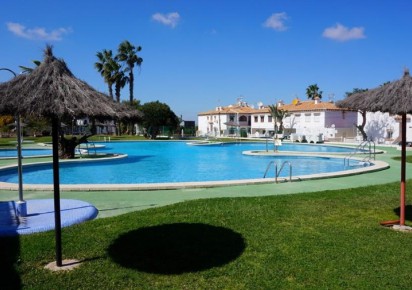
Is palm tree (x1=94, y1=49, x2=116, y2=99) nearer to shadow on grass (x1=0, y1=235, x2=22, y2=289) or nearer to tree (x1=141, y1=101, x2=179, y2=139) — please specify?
tree (x1=141, y1=101, x2=179, y2=139)

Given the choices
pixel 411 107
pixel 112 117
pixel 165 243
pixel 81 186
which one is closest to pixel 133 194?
pixel 81 186

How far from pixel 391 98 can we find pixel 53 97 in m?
5.39

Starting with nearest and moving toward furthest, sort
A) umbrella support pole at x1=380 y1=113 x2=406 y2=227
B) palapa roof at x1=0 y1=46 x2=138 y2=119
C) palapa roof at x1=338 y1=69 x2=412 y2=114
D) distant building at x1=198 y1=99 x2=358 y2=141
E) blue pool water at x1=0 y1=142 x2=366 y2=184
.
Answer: palapa roof at x1=0 y1=46 x2=138 y2=119
palapa roof at x1=338 y1=69 x2=412 y2=114
umbrella support pole at x1=380 y1=113 x2=406 y2=227
blue pool water at x1=0 y1=142 x2=366 y2=184
distant building at x1=198 y1=99 x2=358 y2=141

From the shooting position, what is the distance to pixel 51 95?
15.7 feet

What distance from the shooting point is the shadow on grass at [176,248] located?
512 centimetres

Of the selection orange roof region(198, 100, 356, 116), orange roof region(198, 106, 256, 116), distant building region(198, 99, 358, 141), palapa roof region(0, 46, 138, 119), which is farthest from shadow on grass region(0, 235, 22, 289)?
orange roof region(198, 106, 256, 116)

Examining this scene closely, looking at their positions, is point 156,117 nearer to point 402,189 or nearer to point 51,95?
point 402,189

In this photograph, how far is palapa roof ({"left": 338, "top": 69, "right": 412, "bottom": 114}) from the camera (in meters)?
6.26

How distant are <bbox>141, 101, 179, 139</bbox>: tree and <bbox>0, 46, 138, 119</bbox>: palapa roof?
45.7 m

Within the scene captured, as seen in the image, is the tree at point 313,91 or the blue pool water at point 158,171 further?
the tree at point 313,91

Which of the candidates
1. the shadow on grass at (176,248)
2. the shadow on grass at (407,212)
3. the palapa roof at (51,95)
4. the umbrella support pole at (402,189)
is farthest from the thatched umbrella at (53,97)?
the shadow on grass at (407,212)

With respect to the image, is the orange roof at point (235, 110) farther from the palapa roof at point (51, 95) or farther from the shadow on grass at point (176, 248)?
the palapa roof at point (51, 95)

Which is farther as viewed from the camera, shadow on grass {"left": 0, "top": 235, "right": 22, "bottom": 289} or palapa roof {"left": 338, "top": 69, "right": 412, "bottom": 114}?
palapa roof {"left": 338, "top": 69, "right": 412, "bottom": 114}

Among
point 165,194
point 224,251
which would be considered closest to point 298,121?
point 165,194
